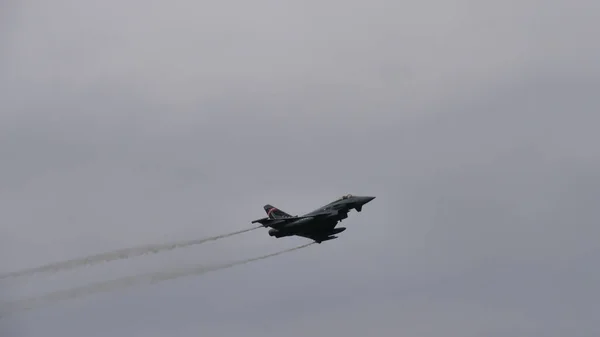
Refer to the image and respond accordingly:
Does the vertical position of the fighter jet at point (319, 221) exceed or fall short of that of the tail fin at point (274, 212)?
it falls short

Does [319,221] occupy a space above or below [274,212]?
below

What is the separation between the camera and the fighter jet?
7844 cm

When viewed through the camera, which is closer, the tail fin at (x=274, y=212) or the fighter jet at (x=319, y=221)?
the fighter jet at (x=319, y=221)

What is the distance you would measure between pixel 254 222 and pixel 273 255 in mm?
5289

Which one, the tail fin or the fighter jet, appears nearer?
the fighter jet

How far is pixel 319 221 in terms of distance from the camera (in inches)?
3108

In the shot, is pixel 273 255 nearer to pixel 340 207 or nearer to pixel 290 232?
pixel 290 232

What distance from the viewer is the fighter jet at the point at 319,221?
78438mm

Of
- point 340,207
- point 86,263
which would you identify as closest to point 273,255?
point 340,207

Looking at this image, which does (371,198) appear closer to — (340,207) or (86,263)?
(340,207)

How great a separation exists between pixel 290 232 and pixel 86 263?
821 inches

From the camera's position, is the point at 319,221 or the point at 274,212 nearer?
the point at 319,221

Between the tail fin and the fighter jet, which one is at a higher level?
the tail fin

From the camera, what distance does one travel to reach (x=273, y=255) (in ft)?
263
